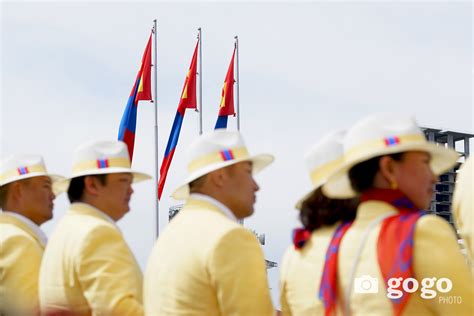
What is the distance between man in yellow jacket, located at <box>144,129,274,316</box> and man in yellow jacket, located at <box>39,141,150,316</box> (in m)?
0.43

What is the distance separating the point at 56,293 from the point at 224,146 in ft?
4.54

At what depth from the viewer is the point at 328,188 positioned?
3693 millimetres

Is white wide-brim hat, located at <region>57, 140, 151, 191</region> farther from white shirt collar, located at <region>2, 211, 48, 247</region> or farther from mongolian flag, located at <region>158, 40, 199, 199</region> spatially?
mongolian flag, located at <region>158, 40, 199, 199</region>

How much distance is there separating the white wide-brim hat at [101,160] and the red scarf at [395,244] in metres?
2.24

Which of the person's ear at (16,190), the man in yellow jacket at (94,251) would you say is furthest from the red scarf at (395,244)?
the person's ear at (16,190)

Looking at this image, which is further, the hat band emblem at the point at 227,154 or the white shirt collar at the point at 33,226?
the white shirt collar at the point at 33,226

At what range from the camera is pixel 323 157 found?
13.1ft

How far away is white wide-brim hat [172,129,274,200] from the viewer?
4.36 m

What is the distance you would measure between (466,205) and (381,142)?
71 cm

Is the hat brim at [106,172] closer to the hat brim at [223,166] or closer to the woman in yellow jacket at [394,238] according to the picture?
the hat brim at [223,166]

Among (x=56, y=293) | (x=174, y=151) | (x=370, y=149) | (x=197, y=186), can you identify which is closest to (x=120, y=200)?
(x=56, y=293)

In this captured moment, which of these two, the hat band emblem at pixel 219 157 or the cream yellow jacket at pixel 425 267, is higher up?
the hat band emblem at pixel 219 157

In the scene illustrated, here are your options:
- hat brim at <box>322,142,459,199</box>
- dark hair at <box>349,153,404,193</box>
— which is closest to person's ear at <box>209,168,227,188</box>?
hat brim at <box>322,142,459,199</box>

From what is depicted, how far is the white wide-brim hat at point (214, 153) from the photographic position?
14.3 ft
